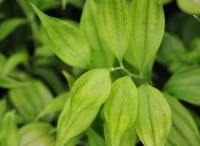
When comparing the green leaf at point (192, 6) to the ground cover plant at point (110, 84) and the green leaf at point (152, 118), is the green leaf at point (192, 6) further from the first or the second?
the green leaf at point (152, 118)

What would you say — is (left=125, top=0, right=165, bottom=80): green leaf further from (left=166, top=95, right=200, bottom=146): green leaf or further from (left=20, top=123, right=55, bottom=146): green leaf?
(left=20, top=123, right=55, bottom=146): green leaf

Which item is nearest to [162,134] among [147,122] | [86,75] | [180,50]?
[147,122]

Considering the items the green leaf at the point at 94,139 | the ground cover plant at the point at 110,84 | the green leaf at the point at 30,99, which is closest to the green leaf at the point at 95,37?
the ground cover plant at the point at 110,84

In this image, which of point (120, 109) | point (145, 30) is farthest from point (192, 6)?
point (120, 109)

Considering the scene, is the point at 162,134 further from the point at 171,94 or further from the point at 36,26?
the point at 36,26

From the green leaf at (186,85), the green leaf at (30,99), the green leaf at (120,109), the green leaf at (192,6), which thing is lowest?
the green leaf at (30,99)

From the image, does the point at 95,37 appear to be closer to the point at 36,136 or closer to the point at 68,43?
the point at 68,43
